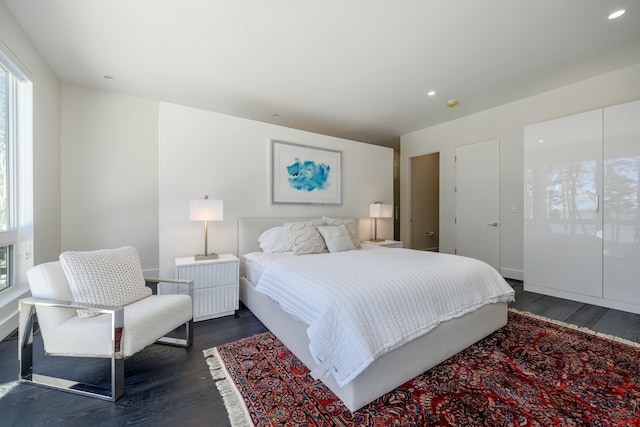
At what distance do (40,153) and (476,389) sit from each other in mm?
4468

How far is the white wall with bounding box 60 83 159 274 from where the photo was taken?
341cm

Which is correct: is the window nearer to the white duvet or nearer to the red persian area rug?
the red persian area rug

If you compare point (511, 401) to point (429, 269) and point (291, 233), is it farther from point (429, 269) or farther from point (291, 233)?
point (291, 233)

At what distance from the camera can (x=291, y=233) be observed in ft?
10.8

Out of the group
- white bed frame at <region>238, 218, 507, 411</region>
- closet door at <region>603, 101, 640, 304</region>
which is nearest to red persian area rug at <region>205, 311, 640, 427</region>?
white bed frame at <region>238, 218, 507, 411</region>

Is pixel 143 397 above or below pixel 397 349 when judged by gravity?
below

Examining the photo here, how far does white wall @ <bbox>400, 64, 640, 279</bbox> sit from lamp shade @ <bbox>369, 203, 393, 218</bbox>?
130 cm

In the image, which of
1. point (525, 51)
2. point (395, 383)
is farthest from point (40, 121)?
point (525, 51)

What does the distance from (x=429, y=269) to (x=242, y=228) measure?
2338mm

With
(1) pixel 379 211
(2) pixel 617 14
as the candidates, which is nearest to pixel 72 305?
(1) pixel 379 211

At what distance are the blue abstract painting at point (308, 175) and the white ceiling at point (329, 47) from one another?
90 centimetres

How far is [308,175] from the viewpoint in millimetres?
4059

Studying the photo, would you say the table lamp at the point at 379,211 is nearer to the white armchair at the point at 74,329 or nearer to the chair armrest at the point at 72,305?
the white armchair at the point at 74,329

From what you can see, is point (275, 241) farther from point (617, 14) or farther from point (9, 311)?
point (617, 14)
